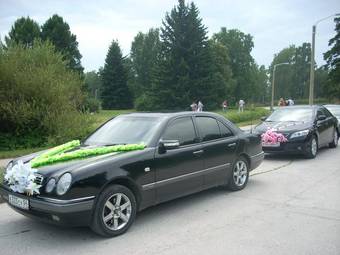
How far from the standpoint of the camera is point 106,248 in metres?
4.57

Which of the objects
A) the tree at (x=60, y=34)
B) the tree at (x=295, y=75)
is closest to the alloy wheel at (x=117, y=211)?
the tree at (x=60, y=34)

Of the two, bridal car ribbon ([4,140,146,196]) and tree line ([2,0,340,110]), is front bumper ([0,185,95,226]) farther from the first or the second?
tree line ([2,0,340,110])

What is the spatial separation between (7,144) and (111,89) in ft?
176

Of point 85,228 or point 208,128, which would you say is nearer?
point 85,228

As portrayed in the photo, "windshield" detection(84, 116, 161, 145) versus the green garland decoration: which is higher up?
"windshield" detection(84, 116, 161, 145)

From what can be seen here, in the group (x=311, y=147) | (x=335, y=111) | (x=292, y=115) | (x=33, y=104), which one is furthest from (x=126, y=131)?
(x=335, y=111)

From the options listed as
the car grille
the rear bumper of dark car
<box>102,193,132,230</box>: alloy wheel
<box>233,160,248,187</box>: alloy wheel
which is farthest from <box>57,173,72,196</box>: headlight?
the rear bumper of dark car

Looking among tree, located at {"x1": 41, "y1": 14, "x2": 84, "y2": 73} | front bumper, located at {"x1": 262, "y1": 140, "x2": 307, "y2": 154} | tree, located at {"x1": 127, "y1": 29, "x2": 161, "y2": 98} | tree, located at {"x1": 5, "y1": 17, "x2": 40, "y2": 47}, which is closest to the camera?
front bumper, located at {"x1": 262, "y1": 140, "x2": 307, "y2": 154}

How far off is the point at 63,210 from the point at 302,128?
27.0 ft

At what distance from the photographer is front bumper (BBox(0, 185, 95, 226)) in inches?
177

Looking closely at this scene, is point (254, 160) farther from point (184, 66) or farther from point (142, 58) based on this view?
point (142, 58)

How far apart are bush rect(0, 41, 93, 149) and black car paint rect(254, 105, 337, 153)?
677 centimetres

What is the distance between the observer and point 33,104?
44.4ft

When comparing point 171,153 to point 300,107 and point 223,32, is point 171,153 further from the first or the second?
point 223,32
